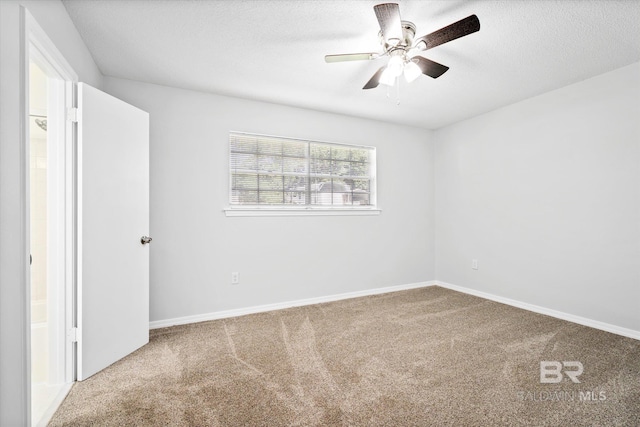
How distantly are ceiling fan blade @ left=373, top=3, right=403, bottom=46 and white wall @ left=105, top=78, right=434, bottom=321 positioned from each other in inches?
79.3

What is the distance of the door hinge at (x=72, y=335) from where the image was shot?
2.04 metres

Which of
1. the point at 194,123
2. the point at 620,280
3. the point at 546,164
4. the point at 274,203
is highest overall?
the point at 194,123

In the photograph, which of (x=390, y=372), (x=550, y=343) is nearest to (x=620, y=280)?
(x=550, y=343)

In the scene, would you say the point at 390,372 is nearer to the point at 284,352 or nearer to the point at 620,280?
the point at 284,352

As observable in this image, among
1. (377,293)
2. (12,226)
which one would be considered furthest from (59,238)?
(377,293)

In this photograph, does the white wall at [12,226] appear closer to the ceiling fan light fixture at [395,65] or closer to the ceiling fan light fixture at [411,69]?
the ceiling fan light fixture at [395,65]

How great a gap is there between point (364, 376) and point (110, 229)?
2.18 meters

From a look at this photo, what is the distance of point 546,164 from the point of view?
132 inches

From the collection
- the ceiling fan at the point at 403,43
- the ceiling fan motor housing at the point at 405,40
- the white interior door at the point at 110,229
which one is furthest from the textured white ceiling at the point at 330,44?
the white interior door at the point at 110,229

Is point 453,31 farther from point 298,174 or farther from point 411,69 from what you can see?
point 298,174

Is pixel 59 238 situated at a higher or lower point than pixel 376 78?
lower

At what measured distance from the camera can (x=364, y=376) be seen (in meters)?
2.09

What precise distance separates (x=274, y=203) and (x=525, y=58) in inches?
112

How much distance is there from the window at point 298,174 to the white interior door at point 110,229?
3.48 feet
